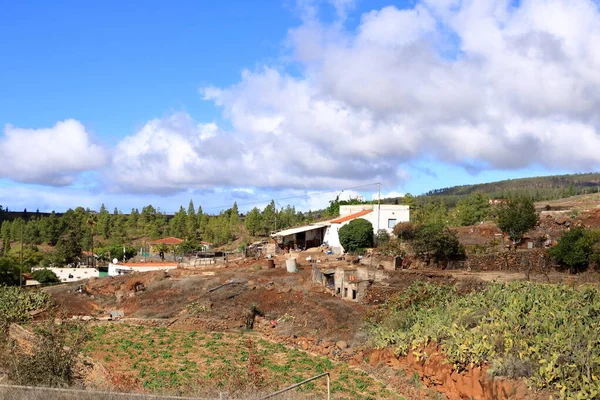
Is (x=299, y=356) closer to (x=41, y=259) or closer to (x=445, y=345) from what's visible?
(x=445, y=345)

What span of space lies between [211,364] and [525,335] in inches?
441

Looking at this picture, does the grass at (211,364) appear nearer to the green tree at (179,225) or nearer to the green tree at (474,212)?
the green tree at (474,212)

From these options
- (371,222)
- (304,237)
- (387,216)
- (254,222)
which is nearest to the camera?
(371,222)

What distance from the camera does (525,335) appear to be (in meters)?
14.7

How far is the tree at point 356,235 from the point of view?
151 ft

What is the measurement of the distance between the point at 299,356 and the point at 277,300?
342 inches

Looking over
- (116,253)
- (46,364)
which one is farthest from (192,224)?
(46,364)

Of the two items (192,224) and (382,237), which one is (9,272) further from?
(192,224)

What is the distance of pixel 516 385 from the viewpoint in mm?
13477

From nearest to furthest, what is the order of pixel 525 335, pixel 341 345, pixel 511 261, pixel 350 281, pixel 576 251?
pixel 525 335 → pixel 341 345 → pixel 350 281 → pixel 576 251 → pixel 511 261

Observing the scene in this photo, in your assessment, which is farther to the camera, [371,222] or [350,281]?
[371,222]

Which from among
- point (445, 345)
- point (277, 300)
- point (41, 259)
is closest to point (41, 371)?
point (445, 345)

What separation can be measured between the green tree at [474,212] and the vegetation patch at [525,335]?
2016 inches

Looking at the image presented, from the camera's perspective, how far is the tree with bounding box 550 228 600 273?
33.1 m
